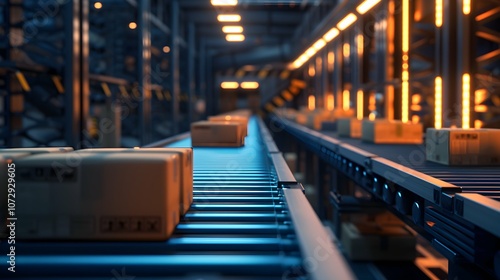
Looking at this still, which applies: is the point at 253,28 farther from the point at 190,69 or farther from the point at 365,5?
the point at 365,5

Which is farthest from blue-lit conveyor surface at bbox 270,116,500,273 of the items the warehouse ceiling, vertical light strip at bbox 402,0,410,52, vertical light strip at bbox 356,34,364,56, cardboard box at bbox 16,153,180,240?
the warehouse ceiling

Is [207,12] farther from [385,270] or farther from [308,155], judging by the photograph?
[385,270]

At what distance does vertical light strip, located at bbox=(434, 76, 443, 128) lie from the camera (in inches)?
324

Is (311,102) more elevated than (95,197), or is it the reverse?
(311,102)

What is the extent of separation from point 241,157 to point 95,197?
406 centimetres

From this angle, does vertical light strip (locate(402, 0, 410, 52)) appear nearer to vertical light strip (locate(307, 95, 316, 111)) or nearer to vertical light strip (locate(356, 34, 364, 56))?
vertical light strip (locate(356, 34, 364, 56))

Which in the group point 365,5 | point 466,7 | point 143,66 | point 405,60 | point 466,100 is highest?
point 365,5

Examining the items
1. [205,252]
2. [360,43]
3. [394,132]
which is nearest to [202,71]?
[360,43]

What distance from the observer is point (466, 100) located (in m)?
7.67

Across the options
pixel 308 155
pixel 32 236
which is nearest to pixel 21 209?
pixel 32 236

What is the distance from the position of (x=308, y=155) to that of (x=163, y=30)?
639 cm

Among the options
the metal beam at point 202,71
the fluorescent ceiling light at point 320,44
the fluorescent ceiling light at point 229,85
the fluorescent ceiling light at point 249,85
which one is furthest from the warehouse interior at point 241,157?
the fluorescent ceiling light at point 229,85

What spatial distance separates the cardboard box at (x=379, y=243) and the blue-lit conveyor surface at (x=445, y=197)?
76.0 inches

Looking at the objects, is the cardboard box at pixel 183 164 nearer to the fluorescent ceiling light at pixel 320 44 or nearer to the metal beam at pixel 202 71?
the fluorescent ceiling light at pixel 320 44
